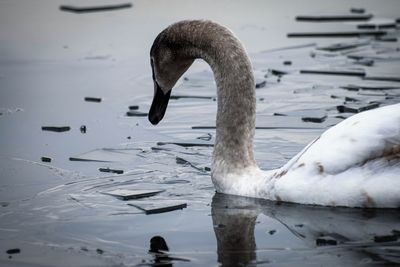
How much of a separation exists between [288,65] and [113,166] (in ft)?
15.8

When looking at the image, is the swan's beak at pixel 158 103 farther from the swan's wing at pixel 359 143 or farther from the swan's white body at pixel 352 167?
the swan's wing at pixel 359 143

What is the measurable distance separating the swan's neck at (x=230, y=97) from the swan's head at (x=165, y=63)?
0.44 feet

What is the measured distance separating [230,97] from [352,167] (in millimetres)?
1444

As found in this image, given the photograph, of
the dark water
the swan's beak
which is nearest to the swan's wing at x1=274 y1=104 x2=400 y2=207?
the dark water

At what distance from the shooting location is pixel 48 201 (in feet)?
26.2

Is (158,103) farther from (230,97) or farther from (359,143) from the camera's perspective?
(359,143)

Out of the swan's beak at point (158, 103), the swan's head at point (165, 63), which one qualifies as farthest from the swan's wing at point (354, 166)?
the swan's beak at point (158, 103)

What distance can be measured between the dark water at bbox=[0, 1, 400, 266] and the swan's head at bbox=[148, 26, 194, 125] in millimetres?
519

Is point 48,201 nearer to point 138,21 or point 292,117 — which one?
point 292,117

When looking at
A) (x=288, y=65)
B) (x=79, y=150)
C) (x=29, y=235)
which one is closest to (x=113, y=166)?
(x=79, y=150)

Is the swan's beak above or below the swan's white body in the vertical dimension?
above

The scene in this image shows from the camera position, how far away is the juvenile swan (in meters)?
7.26

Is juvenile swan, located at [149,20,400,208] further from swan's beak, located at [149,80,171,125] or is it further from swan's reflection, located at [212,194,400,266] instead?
swan's reflection, located at [212,194,400,266]

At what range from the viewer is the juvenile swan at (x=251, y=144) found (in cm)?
726
